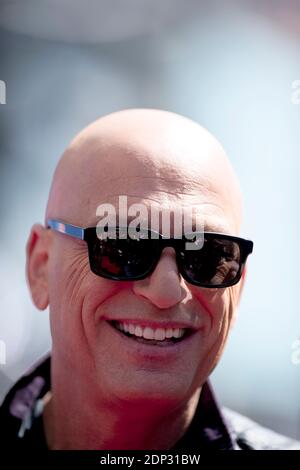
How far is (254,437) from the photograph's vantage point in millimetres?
1663

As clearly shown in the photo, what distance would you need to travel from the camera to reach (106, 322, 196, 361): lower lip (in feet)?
4.45

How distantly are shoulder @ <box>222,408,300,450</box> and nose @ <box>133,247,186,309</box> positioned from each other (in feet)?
1.54

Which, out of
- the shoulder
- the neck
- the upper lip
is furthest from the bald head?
the shoulder

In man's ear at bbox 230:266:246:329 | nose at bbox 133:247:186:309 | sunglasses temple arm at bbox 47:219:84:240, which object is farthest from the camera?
man's ear at bbox 230:266:246:329

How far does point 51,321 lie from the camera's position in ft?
4.96

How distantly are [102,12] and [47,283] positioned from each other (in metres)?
0.76

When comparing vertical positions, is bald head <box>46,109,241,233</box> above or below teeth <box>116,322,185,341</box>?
above

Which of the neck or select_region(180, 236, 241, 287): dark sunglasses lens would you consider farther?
the neck

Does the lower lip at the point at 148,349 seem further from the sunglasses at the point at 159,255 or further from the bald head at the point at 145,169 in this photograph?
the bald head at the point at 145,169

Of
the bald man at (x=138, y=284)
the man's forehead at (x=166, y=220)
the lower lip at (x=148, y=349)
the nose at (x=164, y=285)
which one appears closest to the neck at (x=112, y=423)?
the bald man at (x=138, y=284)

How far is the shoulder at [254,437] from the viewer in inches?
63.3

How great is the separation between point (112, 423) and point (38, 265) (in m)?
0.44

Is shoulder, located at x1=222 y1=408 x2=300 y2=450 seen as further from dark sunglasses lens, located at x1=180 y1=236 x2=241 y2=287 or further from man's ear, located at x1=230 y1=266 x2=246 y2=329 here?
dark sunglasses lens, located at x1=180 y1=236 x2=241 y2=287

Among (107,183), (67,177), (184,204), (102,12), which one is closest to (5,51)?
(102,12)
